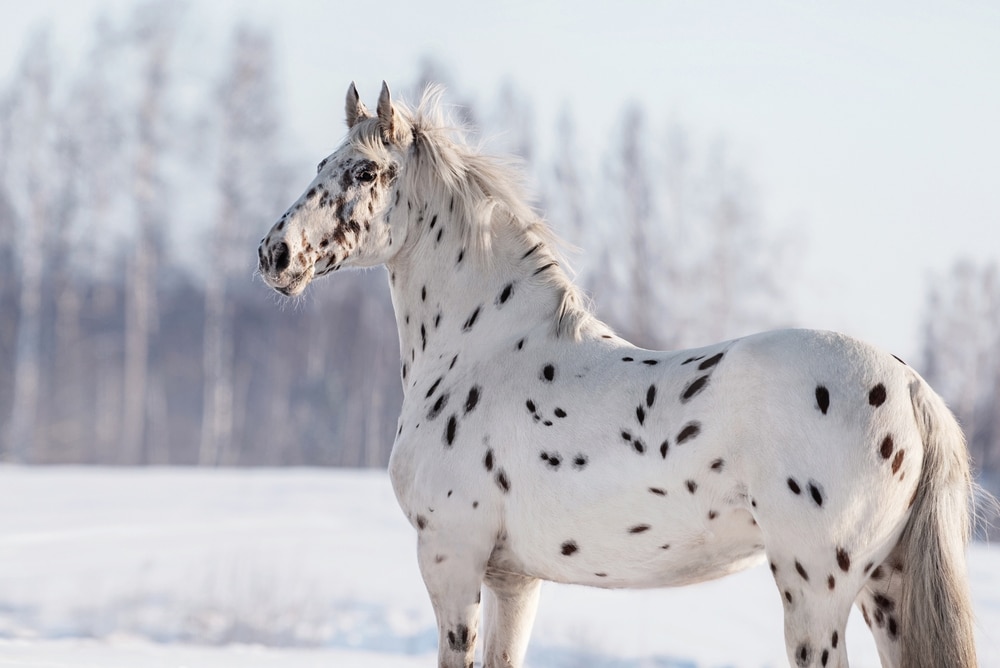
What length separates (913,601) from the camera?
116 inches

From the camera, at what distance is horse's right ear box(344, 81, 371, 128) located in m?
4.32

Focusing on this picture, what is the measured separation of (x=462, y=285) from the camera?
13.6 feet

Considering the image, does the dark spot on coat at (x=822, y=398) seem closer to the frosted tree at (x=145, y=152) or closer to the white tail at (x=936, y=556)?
the white tail at (x=936, y=556)

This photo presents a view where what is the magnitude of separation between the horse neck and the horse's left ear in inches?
10.9

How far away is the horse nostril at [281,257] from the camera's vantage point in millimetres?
3859

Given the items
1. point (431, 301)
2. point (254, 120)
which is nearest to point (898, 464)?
point (431, 301)

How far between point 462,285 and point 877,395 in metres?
1.79

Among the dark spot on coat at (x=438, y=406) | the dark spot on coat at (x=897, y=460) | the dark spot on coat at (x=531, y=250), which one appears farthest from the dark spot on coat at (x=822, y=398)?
the dark spot on coat at (x=531, y=250)

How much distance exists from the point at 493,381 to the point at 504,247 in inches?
26.8

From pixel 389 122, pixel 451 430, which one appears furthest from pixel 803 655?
pixel 389 122

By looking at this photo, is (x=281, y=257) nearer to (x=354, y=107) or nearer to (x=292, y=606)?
(x=354, y=107)

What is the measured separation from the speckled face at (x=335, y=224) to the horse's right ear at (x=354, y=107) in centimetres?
22

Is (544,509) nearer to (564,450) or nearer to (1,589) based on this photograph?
(564,450)

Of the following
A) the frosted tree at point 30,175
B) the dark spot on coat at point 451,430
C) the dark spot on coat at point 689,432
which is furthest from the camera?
the frosted tree at point 30,175
